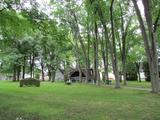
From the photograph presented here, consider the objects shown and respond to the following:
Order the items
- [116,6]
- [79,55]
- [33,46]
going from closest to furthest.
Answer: [116,6], [79,55], [33,46]

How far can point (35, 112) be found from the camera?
1139 centimetres

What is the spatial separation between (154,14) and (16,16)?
12.5m

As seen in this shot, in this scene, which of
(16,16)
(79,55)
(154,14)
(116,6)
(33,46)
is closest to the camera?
(16,16)

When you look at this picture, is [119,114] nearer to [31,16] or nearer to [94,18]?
[31,16]

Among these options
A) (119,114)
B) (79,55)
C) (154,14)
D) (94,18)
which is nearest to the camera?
(119,114)

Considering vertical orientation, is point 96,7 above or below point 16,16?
Answer: above

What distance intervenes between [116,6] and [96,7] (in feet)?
28.1

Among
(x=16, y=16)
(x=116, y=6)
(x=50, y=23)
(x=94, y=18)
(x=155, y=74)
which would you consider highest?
(x=116, y=6)

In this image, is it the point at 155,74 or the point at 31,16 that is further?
the point at 155,74

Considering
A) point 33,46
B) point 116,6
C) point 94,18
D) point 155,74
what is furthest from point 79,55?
point 155,74

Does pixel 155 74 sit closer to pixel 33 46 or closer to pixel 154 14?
pixel 154 14

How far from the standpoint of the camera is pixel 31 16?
56.5 feet

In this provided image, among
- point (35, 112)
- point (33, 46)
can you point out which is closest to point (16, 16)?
point (35, 112)

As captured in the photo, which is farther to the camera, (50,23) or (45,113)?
(50,23)
